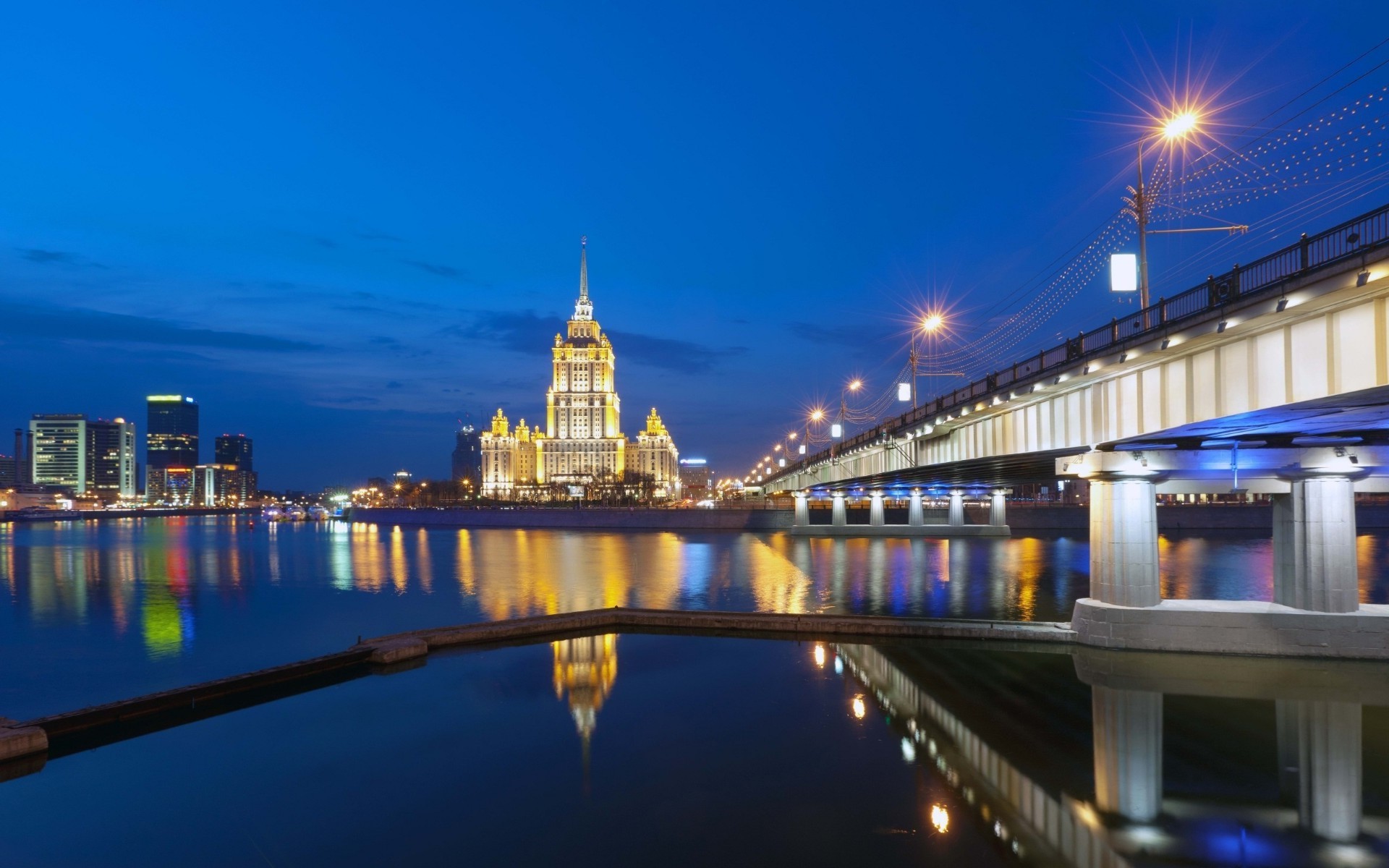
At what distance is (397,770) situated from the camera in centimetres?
1803

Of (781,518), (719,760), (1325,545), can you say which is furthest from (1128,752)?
(781,518)

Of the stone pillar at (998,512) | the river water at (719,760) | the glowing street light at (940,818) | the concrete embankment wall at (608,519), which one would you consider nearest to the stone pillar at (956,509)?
the stone pillar at (998,512)

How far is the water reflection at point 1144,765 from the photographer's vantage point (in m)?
14.0

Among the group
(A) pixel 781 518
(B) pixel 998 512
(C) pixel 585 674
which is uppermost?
(B) pixel 998 512

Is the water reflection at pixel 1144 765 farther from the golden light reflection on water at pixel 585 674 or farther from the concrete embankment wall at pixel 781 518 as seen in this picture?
the concrete embankment wall at pixel 781 518

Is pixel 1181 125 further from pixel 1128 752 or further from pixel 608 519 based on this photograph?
pixel 608 519

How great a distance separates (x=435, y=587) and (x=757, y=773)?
4159 centimetres

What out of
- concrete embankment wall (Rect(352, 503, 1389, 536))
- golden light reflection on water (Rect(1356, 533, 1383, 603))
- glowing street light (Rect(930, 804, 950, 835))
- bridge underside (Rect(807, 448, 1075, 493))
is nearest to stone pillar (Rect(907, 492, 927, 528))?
bridge underside (Rect(807, 448, 1075, 493))

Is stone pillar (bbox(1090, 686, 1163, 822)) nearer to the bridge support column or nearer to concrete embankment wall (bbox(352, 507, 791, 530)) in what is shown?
the bridge support column

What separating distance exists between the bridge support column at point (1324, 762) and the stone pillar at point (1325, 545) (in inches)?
196

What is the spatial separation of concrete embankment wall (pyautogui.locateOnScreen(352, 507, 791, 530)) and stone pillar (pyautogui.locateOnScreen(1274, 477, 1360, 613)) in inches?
3651

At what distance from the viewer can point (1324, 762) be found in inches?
696

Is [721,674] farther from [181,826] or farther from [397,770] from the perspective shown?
[181,826]

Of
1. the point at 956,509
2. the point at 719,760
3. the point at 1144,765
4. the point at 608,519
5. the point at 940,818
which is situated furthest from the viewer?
the point at 608,519
